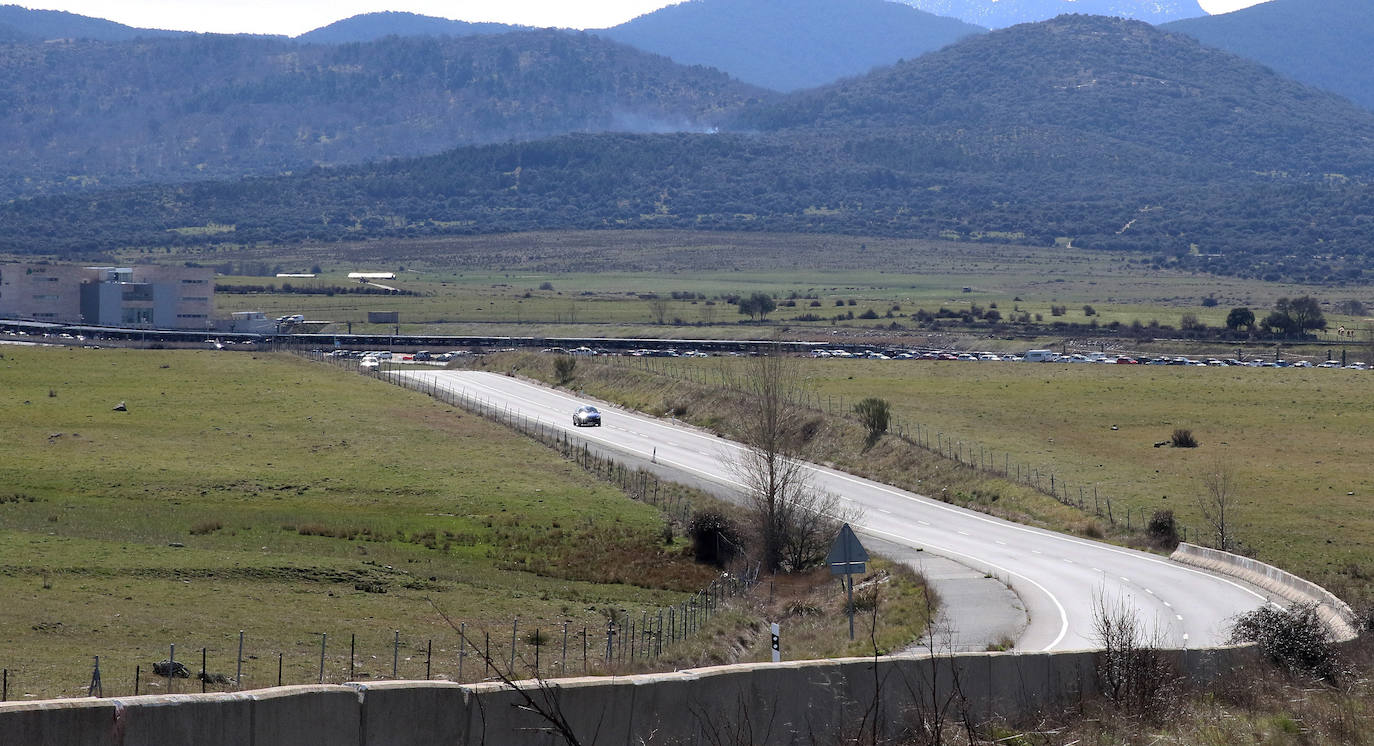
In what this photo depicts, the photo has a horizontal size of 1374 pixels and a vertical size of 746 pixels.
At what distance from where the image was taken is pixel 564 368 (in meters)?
120

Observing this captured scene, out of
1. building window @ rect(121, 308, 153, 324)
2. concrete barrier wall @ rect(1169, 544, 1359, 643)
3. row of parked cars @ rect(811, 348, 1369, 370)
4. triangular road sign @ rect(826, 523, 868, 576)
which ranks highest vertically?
triangular road sign @ rect(826, 523, 868, 576)

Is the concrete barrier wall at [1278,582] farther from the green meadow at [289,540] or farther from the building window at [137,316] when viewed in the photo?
the building window at [137,316]

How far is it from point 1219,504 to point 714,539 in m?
18.3

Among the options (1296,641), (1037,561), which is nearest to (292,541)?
(1037,561)

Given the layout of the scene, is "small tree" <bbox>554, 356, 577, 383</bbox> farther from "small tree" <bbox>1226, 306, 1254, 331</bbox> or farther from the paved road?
"small tree" <bbox>1226, 306, 1254, 331</bbox>

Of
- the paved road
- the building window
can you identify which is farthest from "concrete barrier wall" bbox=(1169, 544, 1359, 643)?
the building window

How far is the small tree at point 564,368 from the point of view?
11906 centimetres

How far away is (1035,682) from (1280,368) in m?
114

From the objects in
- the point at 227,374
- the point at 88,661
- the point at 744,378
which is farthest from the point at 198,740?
the point at 227,374

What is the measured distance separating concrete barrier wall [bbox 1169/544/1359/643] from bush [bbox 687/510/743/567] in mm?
13694

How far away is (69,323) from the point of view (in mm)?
170000

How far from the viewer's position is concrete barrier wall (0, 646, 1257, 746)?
11.8m

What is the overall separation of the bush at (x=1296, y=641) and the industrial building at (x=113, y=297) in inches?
6335

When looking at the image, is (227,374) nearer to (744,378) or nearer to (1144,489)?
(744,378)
